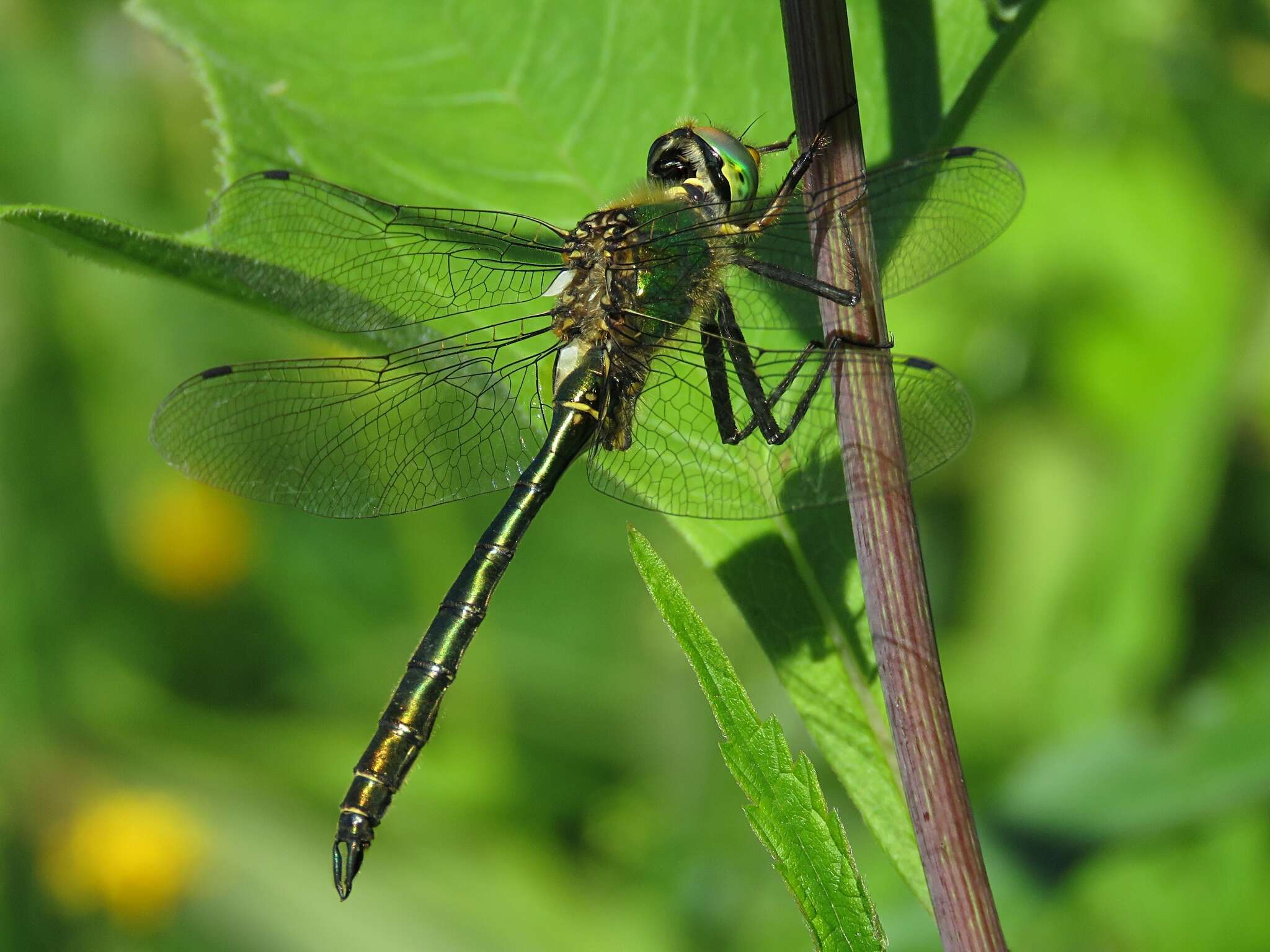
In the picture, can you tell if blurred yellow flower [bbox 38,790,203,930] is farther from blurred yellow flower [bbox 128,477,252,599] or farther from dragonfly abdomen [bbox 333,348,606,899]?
dragonfly abdomen [bbox 333,348,606,899]

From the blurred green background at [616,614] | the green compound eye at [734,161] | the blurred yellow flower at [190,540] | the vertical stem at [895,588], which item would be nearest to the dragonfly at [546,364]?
the green compound eye at [734,161]

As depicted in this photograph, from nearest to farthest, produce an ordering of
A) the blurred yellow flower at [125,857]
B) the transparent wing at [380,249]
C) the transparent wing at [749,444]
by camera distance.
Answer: the transparent wing at [749,444] < the transparent wing at [380,249] < the blurred yellow flower at [125,857]

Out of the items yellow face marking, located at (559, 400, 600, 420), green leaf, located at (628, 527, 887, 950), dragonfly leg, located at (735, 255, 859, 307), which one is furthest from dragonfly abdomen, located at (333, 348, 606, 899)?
green leaf, located at (628, 527, 887, 950)

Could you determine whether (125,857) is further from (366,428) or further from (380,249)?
(380,249)

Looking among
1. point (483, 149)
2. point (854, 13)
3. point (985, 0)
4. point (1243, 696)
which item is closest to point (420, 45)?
point (483, 149)

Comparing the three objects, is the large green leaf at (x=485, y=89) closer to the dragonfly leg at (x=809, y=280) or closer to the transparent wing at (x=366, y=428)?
the dragonfly leg at (x=809, y=280)

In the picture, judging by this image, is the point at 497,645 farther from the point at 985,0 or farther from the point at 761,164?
the point at 985,0
